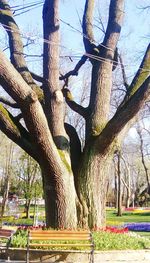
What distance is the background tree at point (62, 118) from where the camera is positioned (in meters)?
10.6

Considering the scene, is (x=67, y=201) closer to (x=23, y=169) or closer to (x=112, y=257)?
(x=112, y=257)

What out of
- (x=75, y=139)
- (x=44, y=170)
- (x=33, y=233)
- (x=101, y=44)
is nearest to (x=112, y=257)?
(x=33, y=233)

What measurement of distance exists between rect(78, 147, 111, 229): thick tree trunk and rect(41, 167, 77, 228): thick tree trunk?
2.53 ft

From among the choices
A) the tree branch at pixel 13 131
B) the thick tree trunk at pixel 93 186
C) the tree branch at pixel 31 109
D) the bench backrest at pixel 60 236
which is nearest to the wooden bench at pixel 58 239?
the bench backrest at pixel 60 236

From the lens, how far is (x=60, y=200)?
11.3 m

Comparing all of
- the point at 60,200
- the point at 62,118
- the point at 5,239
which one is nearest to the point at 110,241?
the point at 60,200

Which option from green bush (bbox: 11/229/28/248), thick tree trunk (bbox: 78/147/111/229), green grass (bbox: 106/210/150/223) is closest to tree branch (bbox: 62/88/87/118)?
thick tree trunk (bbox: 78/147/111/229)

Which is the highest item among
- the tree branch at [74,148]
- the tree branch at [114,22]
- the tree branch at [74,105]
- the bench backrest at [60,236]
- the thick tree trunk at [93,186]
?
the tree branch at [114,22]

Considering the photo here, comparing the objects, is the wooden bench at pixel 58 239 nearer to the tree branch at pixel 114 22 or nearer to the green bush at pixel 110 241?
the green bush at pixel 110 241

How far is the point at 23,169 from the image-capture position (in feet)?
115

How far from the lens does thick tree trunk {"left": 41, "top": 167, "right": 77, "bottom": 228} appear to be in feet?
36.9

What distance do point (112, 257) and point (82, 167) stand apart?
3273mm

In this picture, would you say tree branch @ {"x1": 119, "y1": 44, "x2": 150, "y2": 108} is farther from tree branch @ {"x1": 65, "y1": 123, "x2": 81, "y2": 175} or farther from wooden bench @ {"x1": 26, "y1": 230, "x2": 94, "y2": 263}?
wooden bench @ {"x1": 26, "y1": 230, "x2": 94, "y2": 263}

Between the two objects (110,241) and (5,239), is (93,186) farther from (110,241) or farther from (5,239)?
(5,239)
